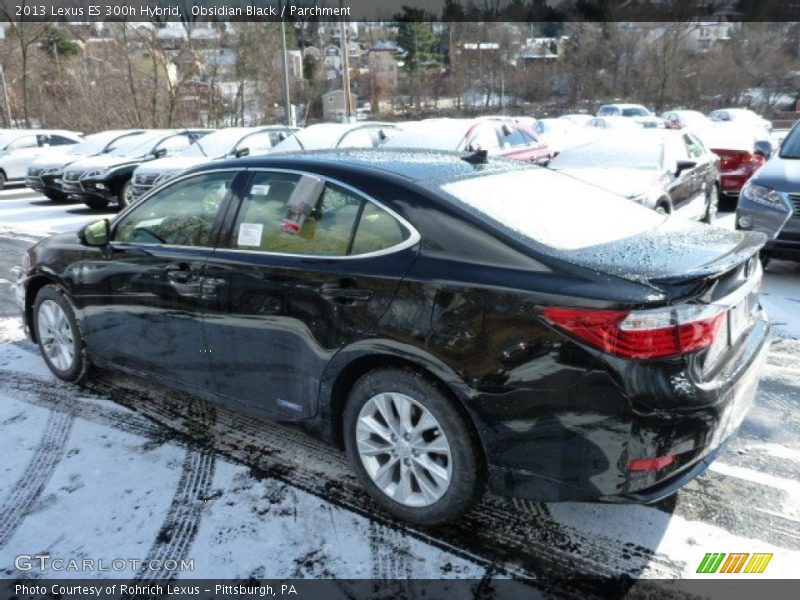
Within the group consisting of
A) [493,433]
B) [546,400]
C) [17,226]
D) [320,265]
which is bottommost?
[17,226]

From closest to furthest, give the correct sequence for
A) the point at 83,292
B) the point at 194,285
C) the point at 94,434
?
the point at 194,285
the point at 94,434
the point at 83,292

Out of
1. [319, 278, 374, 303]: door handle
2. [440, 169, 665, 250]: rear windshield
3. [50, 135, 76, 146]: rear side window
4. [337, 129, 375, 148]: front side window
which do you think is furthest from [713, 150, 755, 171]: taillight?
[50, 135, 76, 146]: rear side window

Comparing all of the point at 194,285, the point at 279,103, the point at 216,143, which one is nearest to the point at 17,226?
the point at 216,143

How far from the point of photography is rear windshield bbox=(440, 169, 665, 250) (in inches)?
111

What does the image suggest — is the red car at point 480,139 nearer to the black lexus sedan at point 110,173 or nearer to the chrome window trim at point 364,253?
the black lexus sedan at point 110,173

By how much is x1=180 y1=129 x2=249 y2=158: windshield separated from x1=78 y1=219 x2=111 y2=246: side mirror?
8.81 m

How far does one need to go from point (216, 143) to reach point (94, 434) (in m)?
10.1

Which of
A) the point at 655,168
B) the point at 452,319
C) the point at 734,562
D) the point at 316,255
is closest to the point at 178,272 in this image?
the point at 316,255

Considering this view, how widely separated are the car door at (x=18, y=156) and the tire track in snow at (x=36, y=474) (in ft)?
54.1

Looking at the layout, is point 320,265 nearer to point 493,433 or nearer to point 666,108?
point 493,433

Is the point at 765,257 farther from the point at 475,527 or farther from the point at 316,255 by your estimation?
the point at 316,255

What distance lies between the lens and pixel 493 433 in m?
2.61

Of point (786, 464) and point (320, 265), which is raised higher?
point (320, 265)


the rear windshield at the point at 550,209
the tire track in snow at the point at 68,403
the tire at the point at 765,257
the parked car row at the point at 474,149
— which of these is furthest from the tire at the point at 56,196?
the rear windshield at the point at 550,209
